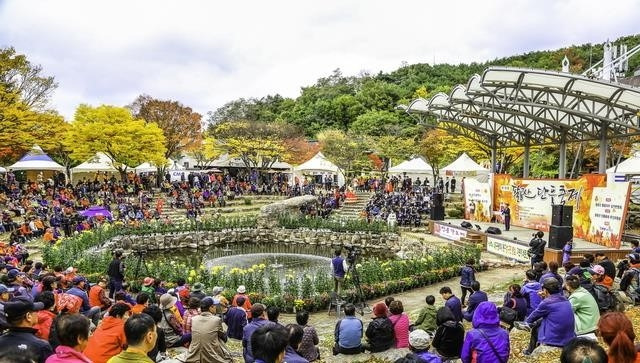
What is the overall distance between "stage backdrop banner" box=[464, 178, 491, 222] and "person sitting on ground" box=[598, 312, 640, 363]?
758 inches

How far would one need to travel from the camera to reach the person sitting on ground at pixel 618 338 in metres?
3.00

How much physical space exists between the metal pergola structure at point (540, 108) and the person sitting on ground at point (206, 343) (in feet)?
41.3

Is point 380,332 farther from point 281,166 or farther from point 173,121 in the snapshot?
point 173,121

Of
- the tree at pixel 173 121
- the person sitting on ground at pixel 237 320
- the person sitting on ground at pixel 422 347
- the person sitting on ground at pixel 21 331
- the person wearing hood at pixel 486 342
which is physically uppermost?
the tree at pixel 173 121

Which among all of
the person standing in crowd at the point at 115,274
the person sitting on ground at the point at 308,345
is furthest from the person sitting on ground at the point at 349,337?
the person standing in crowd at the point at 115,274

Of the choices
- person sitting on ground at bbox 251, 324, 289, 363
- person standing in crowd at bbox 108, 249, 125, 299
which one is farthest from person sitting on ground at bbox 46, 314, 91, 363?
person standing in crowd at bbox 108, 249, 125, 299

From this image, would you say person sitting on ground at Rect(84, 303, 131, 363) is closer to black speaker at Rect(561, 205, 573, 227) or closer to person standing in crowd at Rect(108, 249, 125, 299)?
person standing in crowd at Rect(108, 249, 125, 299)

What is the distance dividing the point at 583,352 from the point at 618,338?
63 cm

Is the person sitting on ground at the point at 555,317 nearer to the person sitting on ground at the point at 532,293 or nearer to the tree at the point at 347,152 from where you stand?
the person sitting on ground at the point at 532,293

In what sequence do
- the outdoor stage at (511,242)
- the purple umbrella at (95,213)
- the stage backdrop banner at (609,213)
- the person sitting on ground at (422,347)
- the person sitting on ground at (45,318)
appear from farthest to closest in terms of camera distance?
the purple umbrella at (95,213), the stage backdrop banner at (609,213), the outdoor stage at (511,242), the person sitting on ground at (45,318), the person sitting on ground at (422,347)

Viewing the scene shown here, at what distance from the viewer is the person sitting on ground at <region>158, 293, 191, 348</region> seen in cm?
621

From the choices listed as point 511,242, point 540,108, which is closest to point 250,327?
point 511,242

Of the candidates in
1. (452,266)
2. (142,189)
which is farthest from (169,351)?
(142,189)

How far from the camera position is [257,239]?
21.6 metres
